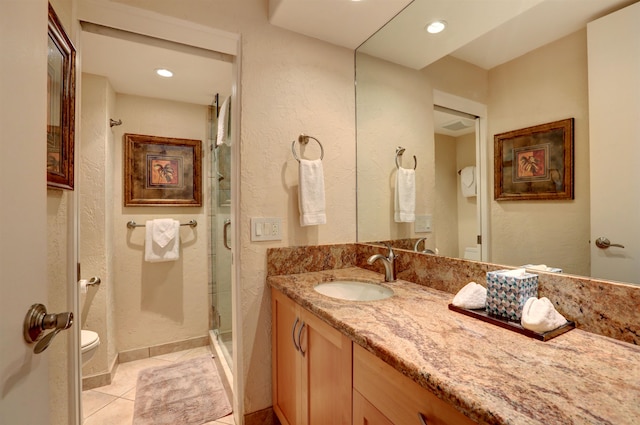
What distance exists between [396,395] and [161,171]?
2.38 m

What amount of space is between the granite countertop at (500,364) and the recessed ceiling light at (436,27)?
126 centimetres

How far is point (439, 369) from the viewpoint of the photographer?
1.92ft

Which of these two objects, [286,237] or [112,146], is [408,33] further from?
[112,146]

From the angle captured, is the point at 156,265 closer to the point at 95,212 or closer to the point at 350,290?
the point at 95,212

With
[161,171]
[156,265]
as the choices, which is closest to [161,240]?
[156,265]

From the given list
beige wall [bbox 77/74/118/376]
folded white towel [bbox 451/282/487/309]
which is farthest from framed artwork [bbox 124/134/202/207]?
folded white towel [bbox 451/282/487/309]

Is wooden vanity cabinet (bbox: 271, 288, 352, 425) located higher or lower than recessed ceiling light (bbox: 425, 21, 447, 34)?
lower

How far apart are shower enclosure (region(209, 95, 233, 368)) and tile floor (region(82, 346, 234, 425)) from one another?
446 millimetres

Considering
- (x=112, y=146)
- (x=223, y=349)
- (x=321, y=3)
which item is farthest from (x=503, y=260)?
(x=112, y=146)

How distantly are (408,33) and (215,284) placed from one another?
2.35 meters

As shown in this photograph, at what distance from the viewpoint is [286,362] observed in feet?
4.33

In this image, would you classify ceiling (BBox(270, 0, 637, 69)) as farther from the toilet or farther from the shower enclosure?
the toilet

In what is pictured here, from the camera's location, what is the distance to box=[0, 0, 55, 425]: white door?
48 cm

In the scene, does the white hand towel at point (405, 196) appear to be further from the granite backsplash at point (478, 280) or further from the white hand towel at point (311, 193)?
the white hand towel at point (311, 193)
